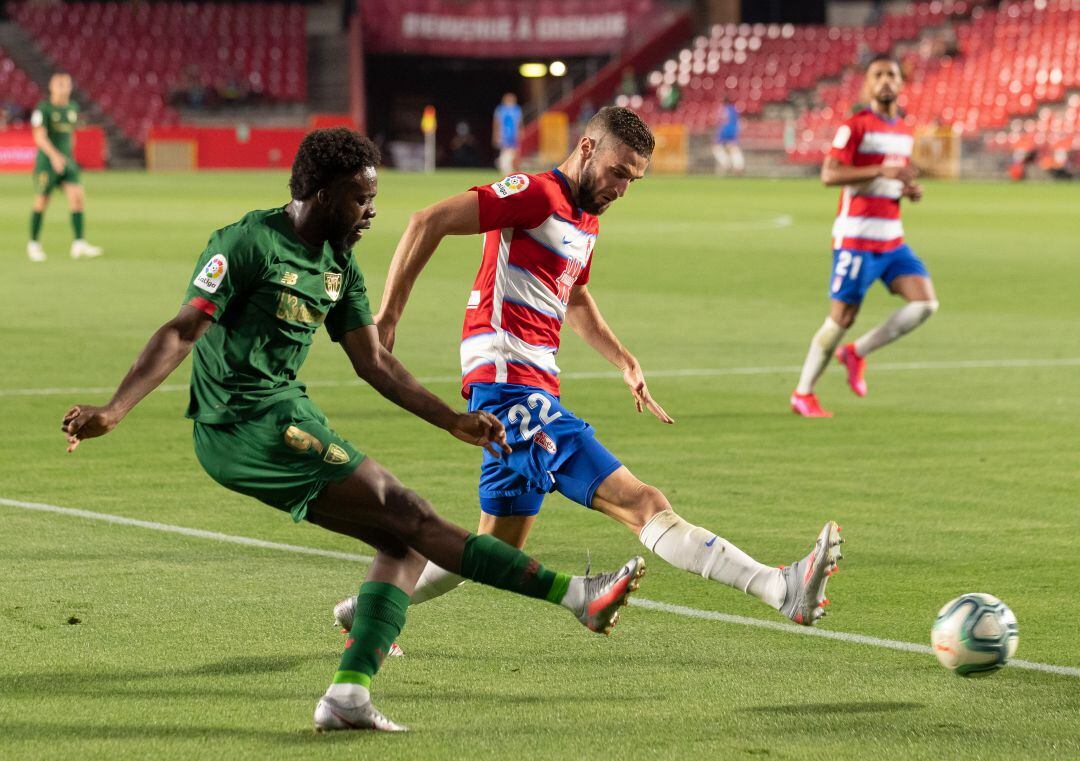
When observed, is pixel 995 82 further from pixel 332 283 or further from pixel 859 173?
pixel 332 283

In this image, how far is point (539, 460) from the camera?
5.70 meters

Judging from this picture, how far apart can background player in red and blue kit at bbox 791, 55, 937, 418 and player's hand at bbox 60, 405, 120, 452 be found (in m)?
7.34

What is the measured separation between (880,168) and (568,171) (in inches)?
236

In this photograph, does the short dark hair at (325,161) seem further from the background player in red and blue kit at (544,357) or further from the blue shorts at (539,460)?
the blue shorts at (539,460)

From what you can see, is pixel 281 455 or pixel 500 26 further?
pixel 500 26

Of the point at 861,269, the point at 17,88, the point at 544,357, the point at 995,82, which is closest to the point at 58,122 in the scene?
the point at 861,269

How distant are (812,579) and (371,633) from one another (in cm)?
131

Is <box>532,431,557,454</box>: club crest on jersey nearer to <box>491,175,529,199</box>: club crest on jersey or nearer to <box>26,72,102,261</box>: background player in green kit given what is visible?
<box>491,175,529,199</box>: club crest on jersey

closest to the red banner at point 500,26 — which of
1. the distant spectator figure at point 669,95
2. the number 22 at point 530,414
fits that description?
the distant spectator figure at point 669,95

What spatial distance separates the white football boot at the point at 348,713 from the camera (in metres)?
4.98

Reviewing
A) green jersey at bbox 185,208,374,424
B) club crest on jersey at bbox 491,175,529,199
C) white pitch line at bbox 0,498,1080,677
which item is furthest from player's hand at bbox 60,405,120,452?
white pitch line at bbox 0,498,1080,677

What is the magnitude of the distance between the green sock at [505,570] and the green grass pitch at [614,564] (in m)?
0.44

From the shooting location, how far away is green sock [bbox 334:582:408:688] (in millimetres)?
5027

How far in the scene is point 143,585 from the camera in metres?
6.89
